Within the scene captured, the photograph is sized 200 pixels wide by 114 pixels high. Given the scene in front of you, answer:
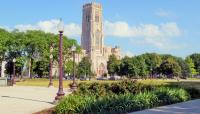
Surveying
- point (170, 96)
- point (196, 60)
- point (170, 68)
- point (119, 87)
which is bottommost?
point (170, 96)

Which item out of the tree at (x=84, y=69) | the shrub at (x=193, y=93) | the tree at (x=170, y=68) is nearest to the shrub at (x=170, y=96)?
the shrub at (x=193, y=93)

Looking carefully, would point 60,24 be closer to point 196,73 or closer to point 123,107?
point 123,107

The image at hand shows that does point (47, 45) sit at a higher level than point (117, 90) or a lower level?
higher

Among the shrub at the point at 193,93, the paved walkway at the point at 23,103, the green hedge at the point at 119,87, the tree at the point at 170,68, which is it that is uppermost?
the tree at the point at 170,68

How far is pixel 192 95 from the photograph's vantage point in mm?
26297

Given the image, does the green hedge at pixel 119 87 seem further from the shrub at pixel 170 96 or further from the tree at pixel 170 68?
the tree at pixel 170 68

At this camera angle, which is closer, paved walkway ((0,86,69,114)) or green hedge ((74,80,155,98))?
paved walkway ((0,86,69,114))

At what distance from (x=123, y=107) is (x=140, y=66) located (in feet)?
442

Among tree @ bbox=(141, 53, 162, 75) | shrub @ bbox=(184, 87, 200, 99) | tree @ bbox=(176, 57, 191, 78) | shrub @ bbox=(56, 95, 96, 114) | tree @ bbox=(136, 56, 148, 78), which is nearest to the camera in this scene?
shrub @ bbox=(56, 95, 96, 114)

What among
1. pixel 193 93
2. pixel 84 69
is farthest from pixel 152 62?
pixel 193 93

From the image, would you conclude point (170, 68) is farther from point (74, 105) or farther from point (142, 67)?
point (74, 105)

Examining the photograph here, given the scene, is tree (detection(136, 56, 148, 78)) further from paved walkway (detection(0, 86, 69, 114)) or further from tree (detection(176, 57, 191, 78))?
paved walkway (detection(0, 86, 69, 114))

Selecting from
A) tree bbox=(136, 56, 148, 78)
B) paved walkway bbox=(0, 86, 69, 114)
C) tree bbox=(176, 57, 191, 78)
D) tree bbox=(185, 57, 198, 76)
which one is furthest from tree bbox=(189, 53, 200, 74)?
paved walkway bbox=(0, 86, 69, 114)

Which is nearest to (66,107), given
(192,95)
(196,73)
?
(192,95)
